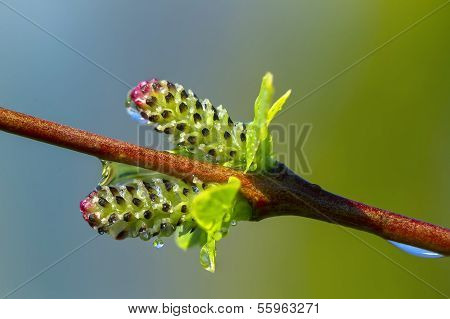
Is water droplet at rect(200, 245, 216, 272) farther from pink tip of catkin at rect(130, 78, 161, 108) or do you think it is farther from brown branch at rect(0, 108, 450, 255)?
pink tip of catkin at rect(130, 78, 161, 108)

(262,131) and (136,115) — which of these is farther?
(136,115)

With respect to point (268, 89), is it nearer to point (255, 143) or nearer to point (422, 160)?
point (255, 143)

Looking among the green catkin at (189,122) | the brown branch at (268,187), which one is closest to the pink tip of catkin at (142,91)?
the green catkin at (189,122)

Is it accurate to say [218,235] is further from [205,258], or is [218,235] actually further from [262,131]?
[262,131]

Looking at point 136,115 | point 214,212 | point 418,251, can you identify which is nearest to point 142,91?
point 136,115

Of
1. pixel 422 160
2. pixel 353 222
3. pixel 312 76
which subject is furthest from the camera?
pixel 312 76

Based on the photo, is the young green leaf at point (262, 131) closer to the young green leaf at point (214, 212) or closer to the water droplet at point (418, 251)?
the young green leaf at point (214, 212)
